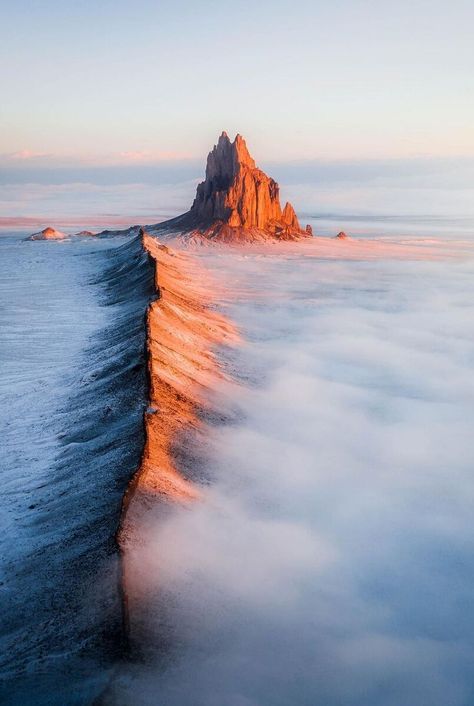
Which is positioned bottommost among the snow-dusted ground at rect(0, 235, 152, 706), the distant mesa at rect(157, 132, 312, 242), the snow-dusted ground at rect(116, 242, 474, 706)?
the snow-dusted ground at rect(116, 242, 474, 706)

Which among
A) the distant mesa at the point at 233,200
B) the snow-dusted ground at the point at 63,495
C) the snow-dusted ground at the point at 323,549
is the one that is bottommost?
the snow-dusted ground at the point at 323,549

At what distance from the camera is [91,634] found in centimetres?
1252

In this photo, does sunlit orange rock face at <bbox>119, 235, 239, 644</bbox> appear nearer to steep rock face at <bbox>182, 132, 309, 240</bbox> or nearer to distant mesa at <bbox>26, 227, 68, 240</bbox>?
steep rock face at <bbox>182, 132, 309, 240</bbox>

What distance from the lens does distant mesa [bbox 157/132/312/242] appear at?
120m

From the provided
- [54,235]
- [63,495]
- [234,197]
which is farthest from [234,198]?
[63,495]

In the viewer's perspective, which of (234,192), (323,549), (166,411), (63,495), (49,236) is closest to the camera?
(63,495)

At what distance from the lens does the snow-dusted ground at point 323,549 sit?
13.0 meters

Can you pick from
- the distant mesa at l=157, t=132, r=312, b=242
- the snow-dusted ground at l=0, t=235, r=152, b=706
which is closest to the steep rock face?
the distant mesa at l=157, t=132, r=312, b=242

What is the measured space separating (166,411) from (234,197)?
3975 inches

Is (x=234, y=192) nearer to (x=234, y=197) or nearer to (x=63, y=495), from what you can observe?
(x=234, y=197)

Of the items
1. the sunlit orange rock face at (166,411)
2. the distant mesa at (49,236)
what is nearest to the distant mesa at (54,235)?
the distant mesa at (49,236)

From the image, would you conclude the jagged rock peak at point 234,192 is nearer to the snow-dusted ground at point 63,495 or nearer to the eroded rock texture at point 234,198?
the eroded rock texture at point 234,198

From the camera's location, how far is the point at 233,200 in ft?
395

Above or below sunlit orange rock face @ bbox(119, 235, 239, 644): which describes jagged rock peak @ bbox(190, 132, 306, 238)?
above
